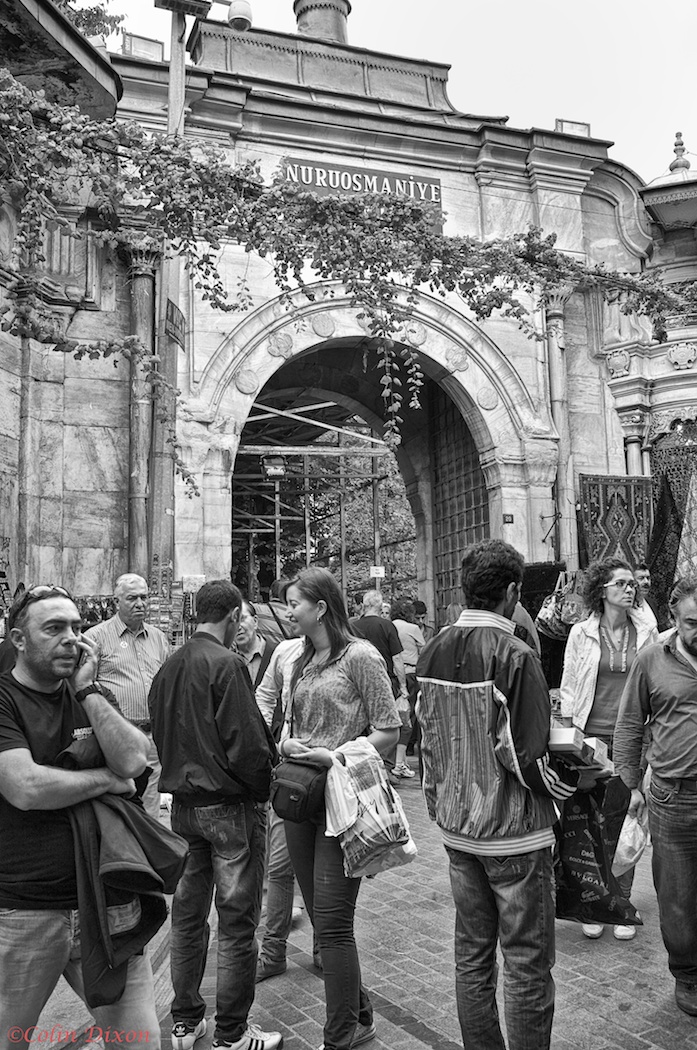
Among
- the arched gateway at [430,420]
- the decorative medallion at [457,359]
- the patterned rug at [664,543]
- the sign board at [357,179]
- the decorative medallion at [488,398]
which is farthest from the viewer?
the decorative medallion at [488,398]

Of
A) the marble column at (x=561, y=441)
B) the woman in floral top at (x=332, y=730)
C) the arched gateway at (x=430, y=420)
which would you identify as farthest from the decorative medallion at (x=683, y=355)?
the woman in floral top at (x=332, y=730)

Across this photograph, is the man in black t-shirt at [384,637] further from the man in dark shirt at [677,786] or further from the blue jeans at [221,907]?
the blue jeans at [221,907]

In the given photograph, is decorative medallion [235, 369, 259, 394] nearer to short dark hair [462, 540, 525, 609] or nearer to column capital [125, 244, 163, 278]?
column capital [125, 244, 163, 278]

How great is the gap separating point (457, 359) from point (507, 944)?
13.8m

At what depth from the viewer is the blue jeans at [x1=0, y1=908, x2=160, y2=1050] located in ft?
8.09

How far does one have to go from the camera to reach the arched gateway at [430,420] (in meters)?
14.4

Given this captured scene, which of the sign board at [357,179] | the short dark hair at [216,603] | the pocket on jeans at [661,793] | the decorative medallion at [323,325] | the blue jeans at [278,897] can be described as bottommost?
the blue jeans at [278,897]

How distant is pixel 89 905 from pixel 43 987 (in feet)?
1.09

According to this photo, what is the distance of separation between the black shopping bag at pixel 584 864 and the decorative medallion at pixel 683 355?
1445 cm

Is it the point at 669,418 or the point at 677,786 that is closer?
the point at 677,786

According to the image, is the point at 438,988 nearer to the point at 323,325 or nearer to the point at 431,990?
the point at 431,990

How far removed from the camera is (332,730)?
3623 millimetres

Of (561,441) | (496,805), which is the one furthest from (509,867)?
(561,441)

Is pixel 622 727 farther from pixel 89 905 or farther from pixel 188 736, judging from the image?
pixel 89 905
